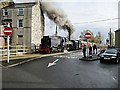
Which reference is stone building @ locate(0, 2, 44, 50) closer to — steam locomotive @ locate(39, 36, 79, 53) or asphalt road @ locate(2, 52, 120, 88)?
steam locomotive @ locate(39, 36, 79, 53)

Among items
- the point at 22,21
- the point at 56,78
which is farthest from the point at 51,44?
the point at 56,78

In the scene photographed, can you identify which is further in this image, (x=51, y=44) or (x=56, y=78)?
(x=51, y=44)

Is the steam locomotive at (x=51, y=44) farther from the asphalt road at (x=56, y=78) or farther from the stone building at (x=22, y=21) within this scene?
the asphalt road at (x=56, y=78)

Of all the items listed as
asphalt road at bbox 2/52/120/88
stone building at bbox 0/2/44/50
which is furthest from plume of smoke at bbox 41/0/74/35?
asphalt road at bbox 2/52/120/88

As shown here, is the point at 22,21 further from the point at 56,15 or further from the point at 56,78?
the point at 56,78

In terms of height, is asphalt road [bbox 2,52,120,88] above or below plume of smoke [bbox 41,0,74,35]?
below

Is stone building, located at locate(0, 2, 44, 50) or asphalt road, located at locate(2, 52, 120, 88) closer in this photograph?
asphalt road, located at locate(2, 52, 120, 88)

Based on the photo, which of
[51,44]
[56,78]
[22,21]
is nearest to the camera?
[56,78]

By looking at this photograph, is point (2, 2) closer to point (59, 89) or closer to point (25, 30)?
point (25, 30)

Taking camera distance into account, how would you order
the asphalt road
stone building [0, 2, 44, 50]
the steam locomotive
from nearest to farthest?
the asphalt road → the steam locomotive → stone building [0, 2, 44, 50]

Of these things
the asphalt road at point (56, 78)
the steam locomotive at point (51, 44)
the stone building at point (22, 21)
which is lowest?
the asphalt road at point (56, 78)

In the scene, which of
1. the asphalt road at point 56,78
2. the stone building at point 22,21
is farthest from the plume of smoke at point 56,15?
the asphalt road at point 56,78

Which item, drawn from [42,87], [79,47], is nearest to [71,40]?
[79,47]

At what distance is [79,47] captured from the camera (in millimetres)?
62469
